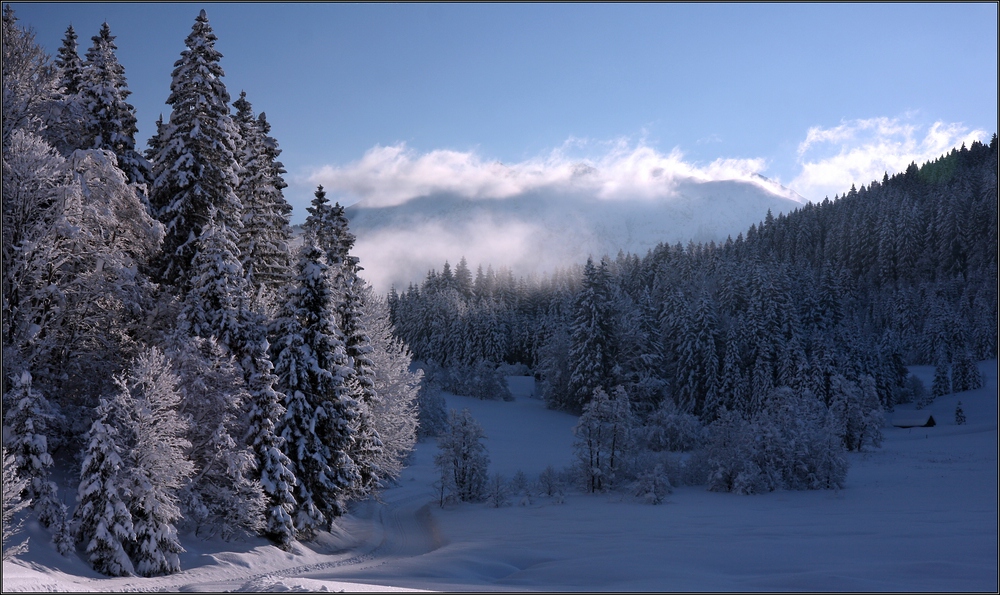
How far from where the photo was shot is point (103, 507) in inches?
631

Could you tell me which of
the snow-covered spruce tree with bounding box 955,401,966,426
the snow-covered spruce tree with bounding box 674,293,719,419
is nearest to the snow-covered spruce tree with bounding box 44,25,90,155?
the snow-covered spruce tree with bounding box 674,293,719,419

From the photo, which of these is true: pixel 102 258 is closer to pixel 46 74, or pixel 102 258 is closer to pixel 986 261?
pixel 46 74

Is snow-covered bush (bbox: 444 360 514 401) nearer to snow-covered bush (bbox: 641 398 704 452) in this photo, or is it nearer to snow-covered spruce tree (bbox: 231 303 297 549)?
snow-covered bush (bbox: 641 398 704 452)

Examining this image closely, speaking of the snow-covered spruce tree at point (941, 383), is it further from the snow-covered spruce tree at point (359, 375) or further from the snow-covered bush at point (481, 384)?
the snow-covered spruce tree at point (359, 375)

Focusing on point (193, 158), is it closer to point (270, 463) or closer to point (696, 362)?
point (270, 463)

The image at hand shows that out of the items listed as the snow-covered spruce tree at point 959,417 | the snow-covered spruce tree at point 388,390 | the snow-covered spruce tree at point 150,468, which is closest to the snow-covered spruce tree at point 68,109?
the snow-covered spruce tree at point 150,468

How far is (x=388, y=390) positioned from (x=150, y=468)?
1557 centimetres

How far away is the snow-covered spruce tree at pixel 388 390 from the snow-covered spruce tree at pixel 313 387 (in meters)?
4.64

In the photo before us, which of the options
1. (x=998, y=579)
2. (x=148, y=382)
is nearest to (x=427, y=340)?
(x=148, y=382)

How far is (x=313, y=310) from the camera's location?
2430cm

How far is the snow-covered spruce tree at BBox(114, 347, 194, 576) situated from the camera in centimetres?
1647

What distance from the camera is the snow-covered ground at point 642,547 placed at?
14.3 m

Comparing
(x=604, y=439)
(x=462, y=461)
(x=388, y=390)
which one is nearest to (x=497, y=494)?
(x=462, y=461)

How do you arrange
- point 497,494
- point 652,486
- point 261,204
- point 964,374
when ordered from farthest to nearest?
point 964,374 → point 497,494 → point 652,486 → point 261,204
